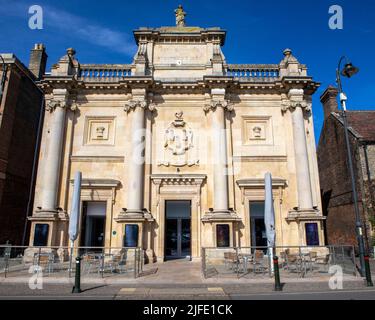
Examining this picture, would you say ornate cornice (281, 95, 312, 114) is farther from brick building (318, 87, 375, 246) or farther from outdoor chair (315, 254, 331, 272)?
outdoor chair (315, 254, 331, 272)

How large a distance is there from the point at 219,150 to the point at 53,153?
1000cm

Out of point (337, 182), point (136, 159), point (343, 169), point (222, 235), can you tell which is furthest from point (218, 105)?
point (337, 182)

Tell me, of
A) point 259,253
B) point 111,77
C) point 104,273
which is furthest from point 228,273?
point 111,77

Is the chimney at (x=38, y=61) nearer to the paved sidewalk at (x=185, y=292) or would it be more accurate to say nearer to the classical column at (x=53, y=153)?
the classical column at (x=53, y=153)

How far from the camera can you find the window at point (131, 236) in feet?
51.5

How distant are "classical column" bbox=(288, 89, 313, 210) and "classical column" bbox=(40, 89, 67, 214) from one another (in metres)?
14.3

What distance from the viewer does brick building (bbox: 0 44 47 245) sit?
19734 mm

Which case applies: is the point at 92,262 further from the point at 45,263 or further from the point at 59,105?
the point at 59,105

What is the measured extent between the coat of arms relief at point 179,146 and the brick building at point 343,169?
1112 cm

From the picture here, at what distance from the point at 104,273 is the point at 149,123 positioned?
963 centimetres

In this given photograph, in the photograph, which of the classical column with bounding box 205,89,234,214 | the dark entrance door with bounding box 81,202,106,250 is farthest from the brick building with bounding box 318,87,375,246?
the dark entrance door with bounding box 81,202,106,250

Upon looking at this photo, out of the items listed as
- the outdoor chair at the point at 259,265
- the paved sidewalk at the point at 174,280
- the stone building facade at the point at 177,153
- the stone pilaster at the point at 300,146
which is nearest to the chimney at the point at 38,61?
the stone building facade at the point at 177,153

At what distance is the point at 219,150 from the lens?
1775 centimetres
